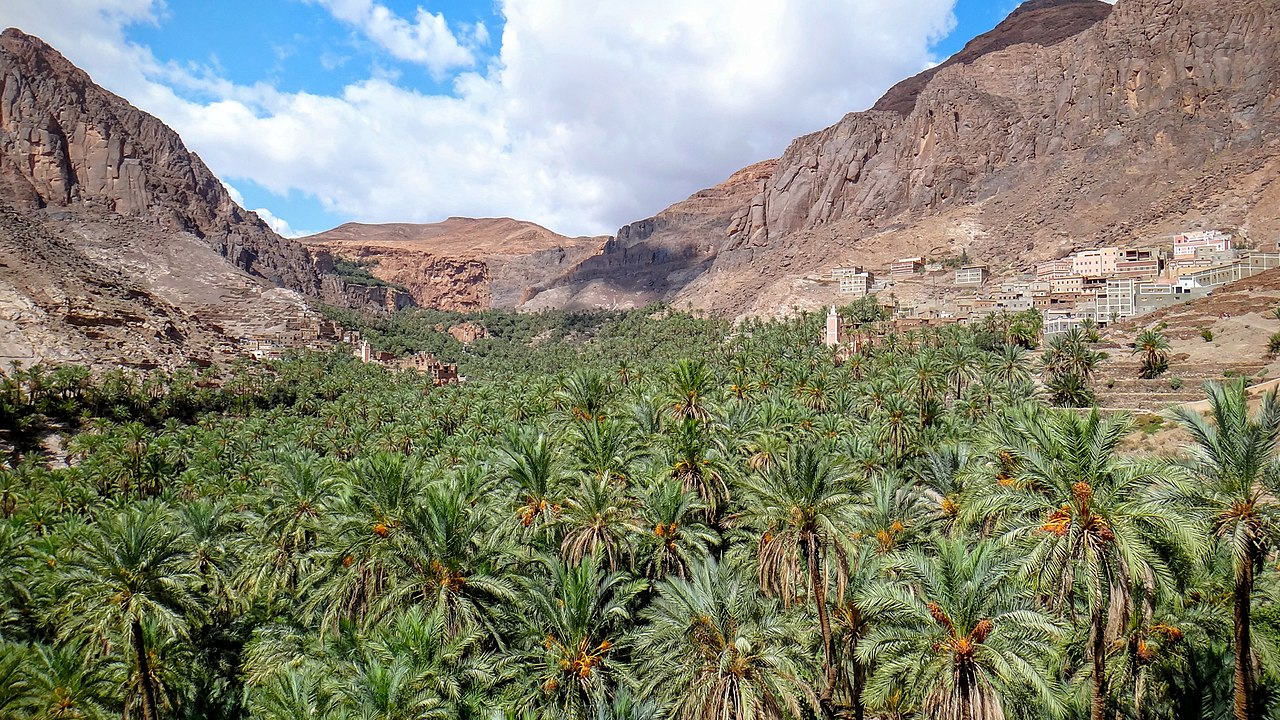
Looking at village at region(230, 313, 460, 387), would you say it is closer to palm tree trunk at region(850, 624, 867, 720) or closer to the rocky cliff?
the rocky cliff

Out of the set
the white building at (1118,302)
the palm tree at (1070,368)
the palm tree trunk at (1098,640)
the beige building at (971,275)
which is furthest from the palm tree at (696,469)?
the beige building at (971,275)

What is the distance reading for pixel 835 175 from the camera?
158 m

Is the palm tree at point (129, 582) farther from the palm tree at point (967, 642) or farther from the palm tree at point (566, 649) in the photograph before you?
the palm tree at point (967, 642)

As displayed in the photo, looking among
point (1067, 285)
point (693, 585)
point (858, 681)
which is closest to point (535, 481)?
point (693, 585)

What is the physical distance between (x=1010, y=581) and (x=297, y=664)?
17.0 metres

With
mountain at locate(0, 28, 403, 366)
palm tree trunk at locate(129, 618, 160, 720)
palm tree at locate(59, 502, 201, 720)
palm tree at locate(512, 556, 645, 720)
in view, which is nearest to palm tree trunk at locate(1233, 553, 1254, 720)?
palm tree at locate(512, 556, 645, 720)

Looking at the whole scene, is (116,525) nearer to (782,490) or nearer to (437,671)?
(437,671)

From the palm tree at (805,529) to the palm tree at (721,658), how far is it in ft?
3.60

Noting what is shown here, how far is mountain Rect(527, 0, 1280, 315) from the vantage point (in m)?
96.2

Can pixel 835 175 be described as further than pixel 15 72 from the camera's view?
Yes

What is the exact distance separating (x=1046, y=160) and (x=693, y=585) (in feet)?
452

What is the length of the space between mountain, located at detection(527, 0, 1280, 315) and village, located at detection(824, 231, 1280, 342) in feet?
25.8

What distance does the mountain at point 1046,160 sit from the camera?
316ft

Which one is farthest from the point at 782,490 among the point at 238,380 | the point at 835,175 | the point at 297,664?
the point at 835,175
